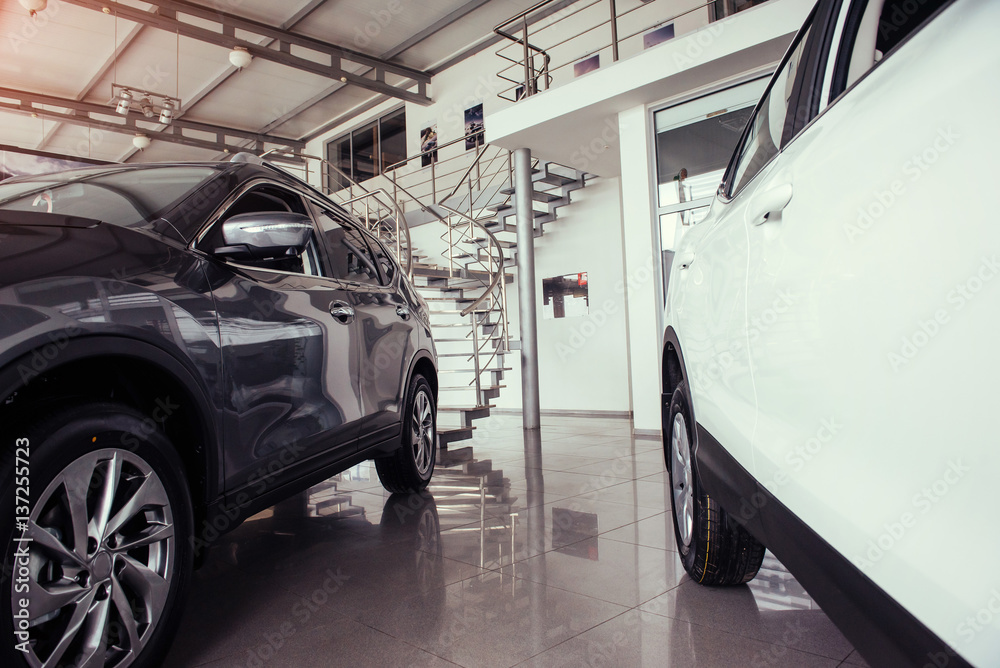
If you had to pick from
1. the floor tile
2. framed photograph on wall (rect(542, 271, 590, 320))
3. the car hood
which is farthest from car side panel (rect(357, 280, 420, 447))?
framed photograph on wall (rect(542, 271, 590, 320))

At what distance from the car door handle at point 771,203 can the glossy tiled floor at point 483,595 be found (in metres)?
1.09

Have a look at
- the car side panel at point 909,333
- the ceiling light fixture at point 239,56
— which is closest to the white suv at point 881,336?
the car side panel at point 909,333

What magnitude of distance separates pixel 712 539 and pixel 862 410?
124 centimetres

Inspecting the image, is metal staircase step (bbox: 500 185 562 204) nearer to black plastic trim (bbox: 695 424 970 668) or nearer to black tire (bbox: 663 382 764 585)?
black tire (bbox: 663 382 764 585)

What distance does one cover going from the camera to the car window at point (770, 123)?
151 centimetres

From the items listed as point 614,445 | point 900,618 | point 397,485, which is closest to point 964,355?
point 900,618

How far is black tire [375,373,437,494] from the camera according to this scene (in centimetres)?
330

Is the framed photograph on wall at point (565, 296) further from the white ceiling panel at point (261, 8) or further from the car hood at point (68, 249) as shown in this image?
the car hood at point (68, 249)

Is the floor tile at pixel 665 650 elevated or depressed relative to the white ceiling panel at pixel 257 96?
depressed

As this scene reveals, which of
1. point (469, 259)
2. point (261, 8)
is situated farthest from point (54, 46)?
point (469, 259)

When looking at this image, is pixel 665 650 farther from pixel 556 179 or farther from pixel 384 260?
pixel 556 179

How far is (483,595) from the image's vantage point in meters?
2.12

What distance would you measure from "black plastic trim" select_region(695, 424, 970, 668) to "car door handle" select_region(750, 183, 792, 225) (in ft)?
1.66

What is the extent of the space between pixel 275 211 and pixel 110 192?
505 mm
